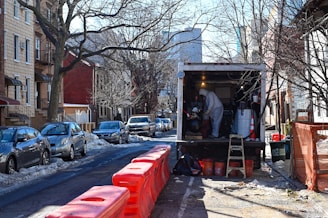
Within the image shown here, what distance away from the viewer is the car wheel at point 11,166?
1386cm

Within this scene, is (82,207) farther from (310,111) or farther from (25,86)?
(25,86)

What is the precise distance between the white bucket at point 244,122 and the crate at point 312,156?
9.38 feet

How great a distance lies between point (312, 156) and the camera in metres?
9.99

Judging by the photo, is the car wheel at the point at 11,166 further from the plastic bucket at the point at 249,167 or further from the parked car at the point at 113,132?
the parked car at the point at 113,132

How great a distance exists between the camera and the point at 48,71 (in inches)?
1618

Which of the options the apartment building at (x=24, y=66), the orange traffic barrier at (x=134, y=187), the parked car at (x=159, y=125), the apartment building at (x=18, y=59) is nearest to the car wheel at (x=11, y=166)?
the orange traffic barrier at (x=134, y=187)

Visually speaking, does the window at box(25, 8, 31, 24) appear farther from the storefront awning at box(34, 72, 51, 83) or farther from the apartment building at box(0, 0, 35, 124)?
the storefront awning at box(34, 72, 51, 83)

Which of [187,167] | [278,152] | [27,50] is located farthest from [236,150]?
[27,50]

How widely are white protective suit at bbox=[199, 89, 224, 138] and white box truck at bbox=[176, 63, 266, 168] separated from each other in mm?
210

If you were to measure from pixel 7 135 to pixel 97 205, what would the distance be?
453 inches

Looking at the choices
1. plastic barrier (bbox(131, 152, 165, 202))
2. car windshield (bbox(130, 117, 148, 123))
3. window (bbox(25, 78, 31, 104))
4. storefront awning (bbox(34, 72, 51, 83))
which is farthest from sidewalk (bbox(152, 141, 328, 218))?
car windshield (bbox(130, 117, 148, 123))

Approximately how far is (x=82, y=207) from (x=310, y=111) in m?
11.5

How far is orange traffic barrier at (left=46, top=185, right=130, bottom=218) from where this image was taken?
408cm

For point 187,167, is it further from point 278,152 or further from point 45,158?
point 45,158
